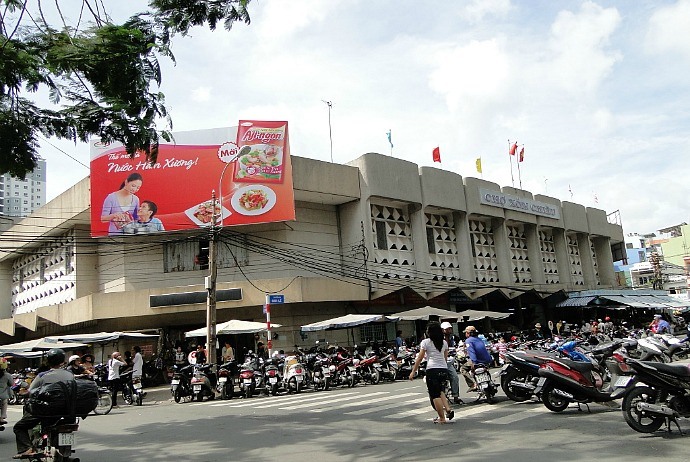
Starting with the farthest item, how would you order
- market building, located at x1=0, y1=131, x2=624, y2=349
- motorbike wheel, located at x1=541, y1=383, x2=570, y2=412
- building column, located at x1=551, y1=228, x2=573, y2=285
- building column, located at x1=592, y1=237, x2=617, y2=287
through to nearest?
building column, located at x1=592, y1=237, x2=617, y2=287 < building column, located at x1=551, y1=228, x2=573, y2=285 < market building, located at x1=0, y1=131, x2=624, y2=349 < motorbike wheel, located at x1=541, y1=383, x2=570, y2=412

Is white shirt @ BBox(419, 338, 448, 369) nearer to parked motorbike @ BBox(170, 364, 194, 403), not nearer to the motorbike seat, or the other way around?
the motorbike seat

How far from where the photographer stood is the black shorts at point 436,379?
911cm

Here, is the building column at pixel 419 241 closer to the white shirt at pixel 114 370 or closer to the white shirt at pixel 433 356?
the white shirt at pixel 114 370

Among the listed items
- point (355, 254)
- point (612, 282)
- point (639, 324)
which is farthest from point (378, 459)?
point (612, 282)

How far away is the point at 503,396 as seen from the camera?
12.3m

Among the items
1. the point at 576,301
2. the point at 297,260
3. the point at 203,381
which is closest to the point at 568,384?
the point at 203,381

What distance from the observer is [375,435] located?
8.74 metres

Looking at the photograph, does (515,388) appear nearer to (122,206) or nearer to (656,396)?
(656,396)

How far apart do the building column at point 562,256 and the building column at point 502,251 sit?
289 inches

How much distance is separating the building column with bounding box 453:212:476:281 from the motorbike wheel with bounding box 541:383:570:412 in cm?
2405

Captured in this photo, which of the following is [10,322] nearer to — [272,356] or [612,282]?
[272,356]

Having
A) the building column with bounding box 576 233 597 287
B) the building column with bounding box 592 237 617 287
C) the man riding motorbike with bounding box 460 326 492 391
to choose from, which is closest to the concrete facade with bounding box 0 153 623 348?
the building column with bounding box 576 233 597 287

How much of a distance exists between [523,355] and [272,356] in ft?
32.1

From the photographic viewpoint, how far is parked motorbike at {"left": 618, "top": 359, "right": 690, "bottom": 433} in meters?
7.14
